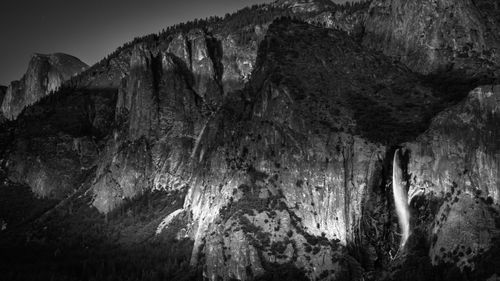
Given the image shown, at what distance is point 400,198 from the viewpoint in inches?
7480

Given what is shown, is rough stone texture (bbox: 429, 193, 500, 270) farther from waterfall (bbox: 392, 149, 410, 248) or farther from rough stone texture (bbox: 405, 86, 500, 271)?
waterfall (bbox: 392, 149, 410, 248)

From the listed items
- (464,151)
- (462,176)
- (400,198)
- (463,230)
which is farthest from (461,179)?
(400,198)

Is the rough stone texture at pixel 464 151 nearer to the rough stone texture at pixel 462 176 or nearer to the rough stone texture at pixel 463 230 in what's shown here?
the rough stone texture at pixel 462 176

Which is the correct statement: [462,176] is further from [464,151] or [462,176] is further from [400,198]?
[400,198]

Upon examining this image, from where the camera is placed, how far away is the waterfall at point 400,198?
7269 inches

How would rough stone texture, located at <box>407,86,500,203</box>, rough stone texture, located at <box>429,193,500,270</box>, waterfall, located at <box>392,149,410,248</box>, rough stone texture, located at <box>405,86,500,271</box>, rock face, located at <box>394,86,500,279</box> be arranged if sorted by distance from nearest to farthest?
rough stone texture, located at <box>429,193,500,270</box>
rock face, located at <box>394,86,500,279</box>
rough stone texture, located at <box>405,86,500,271</box>
rough stone texture, located at <box>407,86,500,203</box>
waterfall, located at <box>392,149,410,248</box>

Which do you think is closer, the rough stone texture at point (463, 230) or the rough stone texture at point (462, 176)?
the rough stone texture at point (463, 230)

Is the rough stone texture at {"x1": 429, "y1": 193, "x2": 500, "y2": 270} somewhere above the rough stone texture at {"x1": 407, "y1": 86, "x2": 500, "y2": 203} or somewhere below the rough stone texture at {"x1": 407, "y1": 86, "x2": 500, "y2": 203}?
below

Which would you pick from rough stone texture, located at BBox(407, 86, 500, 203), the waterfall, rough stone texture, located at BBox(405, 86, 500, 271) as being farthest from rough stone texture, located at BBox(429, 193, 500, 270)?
the waterfall

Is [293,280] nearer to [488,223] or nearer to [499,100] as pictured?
[488,223]

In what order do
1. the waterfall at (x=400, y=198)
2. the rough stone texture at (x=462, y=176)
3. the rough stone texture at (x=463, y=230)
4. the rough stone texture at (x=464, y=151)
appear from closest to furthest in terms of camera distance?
the rough stone texture at (x=463, y=230), the rough stone texture at (x=462, y=176), the rough stone texture at (x=464, y=151), the waterfall at (x=400, y=198)

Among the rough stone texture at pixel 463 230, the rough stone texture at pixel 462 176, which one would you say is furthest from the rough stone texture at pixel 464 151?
the rough stone texture at pixel 463 230

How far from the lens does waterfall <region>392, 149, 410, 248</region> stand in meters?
185

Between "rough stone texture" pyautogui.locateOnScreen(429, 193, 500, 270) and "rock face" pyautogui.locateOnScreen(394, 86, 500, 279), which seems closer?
"rough stone texture" pyautogui.locateOnScreen(429, 193, 500, 270)
